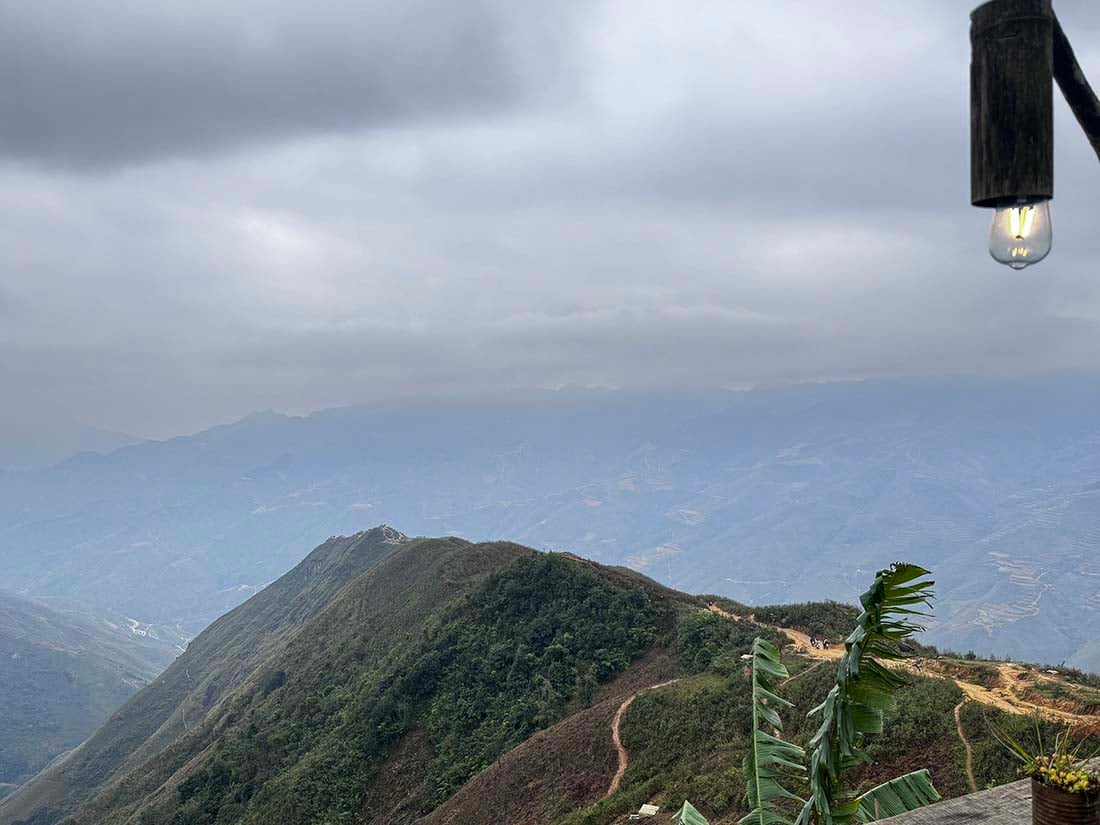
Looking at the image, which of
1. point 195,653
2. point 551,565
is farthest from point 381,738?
point 195,653

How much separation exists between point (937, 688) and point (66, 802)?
99365mm

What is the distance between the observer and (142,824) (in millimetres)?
45250

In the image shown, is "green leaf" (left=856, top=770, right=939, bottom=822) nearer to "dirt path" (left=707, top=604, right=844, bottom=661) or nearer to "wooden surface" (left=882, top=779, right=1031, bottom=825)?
"wooden surface" (left=882, top=779, right=1031, bottom=825)

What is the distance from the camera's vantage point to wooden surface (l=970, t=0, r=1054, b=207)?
2674 millimetres

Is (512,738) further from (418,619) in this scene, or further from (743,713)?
(418,619)

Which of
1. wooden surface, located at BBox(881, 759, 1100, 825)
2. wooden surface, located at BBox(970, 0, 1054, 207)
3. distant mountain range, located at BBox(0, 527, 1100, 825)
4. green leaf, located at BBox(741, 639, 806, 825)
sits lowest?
distant mountain range, located at BBox(0, 527, 1100, 825)

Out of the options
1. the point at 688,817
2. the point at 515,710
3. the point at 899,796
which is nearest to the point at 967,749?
the point at 899,796

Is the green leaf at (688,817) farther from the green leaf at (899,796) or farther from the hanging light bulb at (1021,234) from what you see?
the hanging light bulb at (1021,234)

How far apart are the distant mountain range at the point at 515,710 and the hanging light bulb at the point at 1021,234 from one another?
5765 mm

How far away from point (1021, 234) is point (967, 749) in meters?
18.2

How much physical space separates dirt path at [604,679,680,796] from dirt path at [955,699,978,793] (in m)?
11.1

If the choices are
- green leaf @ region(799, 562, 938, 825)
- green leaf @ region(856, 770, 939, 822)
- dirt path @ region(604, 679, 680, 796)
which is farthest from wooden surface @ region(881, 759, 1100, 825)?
dirt path @ region(604, 679, 680, 796)

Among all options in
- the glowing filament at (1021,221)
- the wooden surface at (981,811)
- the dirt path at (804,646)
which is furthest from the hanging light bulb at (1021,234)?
the dirt path at (804,646)

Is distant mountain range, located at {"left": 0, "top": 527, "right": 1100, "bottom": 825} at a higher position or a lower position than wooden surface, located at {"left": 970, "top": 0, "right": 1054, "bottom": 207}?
lower
